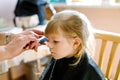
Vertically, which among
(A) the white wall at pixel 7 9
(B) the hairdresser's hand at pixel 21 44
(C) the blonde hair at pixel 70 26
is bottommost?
(A) the white wall at pixel 7 9

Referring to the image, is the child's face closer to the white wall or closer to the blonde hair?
→ the blonde hair

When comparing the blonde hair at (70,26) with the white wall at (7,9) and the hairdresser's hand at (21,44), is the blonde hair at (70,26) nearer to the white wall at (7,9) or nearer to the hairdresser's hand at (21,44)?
the hairdresser's hand at (21,44)

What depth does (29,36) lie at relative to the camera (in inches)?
38.9

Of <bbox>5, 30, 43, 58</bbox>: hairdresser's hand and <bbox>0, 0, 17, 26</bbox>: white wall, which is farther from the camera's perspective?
<bbox>0, 0, 17, 26</bbox>: white wall

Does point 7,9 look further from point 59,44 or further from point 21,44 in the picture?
point 59,44

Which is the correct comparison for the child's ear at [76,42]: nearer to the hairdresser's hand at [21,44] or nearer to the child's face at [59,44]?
the child's face at [59,44]

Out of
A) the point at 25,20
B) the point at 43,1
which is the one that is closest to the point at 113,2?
the point at 43,1

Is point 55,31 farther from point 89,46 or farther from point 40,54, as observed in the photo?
point 40,54

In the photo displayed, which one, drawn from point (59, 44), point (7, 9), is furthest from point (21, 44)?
point (7, 9)

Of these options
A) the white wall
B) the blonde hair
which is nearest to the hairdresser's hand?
the blonde hair

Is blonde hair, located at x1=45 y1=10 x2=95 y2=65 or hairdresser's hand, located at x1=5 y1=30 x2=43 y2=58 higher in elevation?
blonde hair, located at x1=45 y1=10 x2=95 y2=65

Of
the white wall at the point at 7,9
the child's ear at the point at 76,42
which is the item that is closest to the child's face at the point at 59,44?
the child's ear at the point at 76,42

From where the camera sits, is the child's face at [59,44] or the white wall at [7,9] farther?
the white wall at [7,9]

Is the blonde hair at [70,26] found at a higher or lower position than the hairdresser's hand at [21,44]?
higher
